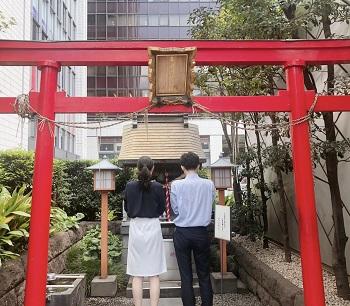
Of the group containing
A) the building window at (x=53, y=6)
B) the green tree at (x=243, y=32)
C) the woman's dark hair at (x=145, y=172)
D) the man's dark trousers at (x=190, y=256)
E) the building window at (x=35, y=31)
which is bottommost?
the man's dark trousers at (x=190, y=256)

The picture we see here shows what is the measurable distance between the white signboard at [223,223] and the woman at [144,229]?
96 cm

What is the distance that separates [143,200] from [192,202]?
594 millimetres

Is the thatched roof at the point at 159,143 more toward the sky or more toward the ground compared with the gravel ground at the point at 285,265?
more toward the sky

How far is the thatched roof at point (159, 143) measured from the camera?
10164 millimetres

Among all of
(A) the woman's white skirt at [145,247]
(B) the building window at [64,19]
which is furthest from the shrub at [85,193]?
(B) the building window at [64,19]

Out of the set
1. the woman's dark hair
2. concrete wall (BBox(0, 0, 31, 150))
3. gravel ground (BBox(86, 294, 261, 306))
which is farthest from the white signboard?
concrete wall (BBox(0, 0, 31, 150))

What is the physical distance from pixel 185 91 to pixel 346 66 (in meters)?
3.16

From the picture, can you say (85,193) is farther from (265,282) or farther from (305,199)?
(305,199)

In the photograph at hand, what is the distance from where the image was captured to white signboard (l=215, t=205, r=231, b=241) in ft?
18.1

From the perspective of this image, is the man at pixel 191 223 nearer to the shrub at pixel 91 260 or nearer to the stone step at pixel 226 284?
the stone step at pixel 226 284

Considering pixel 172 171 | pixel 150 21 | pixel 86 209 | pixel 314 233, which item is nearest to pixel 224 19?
pixel 172 171

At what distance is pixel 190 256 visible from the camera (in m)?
5.00

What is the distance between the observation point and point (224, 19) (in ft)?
27.5

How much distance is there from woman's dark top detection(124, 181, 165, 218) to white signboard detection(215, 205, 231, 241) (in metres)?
1.06
